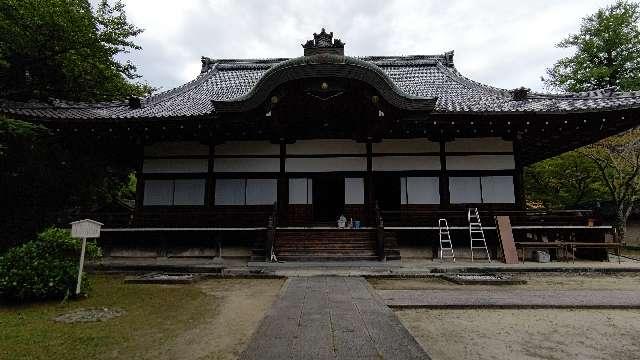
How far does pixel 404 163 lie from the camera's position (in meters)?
12.1

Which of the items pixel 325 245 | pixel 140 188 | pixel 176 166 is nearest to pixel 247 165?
pixel 176 166

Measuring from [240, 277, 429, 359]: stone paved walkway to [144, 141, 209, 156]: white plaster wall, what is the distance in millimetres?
8284

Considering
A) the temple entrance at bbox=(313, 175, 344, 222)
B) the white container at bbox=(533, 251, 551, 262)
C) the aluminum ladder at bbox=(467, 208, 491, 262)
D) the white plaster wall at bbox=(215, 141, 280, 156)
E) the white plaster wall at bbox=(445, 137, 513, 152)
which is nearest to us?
the white container at bbox=(533, 251, 551, 262)

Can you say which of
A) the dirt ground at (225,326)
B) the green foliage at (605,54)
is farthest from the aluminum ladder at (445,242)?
the green foliage at (605,54)

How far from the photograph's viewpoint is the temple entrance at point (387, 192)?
12.6 m

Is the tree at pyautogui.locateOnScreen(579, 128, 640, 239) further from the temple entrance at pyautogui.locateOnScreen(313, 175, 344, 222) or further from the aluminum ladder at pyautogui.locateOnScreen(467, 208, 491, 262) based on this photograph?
the temple entrance at pyautogui.locateOnScreen(313, 175, 344, 222)

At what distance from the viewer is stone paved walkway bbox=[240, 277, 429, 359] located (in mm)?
3086

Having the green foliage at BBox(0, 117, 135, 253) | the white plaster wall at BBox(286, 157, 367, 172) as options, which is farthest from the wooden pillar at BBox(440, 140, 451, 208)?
the green foliage at BBox(0, 117, 135, 253)

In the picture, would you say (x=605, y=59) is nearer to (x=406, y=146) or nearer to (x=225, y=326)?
(x=406, y=146)

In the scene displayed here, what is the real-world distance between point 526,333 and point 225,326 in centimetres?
346

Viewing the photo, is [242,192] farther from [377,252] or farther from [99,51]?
[99,51]

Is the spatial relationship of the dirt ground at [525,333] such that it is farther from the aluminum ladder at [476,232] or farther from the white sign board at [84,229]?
the aluminum ladder at [476,232]

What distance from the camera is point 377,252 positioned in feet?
32.4

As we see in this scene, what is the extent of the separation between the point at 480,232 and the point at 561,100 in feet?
16.5
